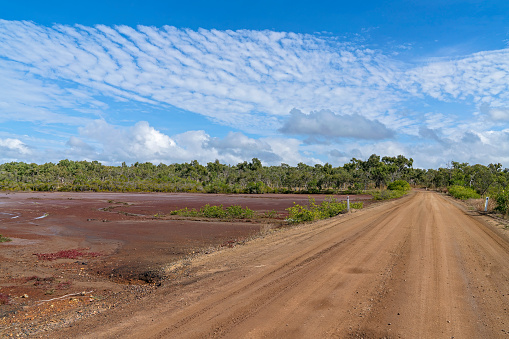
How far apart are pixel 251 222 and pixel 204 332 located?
18812 millimetres

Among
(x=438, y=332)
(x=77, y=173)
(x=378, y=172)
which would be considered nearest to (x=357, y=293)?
(x=438, y=332)

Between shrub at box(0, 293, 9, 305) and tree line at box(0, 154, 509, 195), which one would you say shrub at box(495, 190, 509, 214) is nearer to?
shrub at box(0, 293, 9, 305)

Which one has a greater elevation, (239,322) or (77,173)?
(77,173)

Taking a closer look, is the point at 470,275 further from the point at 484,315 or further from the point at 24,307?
the point at 24,307

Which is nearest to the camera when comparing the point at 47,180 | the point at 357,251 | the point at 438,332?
the point at 438,332

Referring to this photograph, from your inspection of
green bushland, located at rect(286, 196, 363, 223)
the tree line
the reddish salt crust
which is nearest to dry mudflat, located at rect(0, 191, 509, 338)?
the reddish salt crust

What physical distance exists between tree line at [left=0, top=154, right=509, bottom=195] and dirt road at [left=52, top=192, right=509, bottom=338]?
60615 millimetres

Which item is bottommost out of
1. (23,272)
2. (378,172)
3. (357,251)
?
(23,272)

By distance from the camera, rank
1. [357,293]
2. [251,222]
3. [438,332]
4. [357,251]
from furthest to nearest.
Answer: [251,222], [357,251], [357,293], [438,332]

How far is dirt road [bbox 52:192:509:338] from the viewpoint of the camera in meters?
4.43

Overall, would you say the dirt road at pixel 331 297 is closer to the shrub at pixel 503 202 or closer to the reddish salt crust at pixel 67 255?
the reddish salt crust at pixel 67 255

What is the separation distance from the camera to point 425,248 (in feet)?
31.1

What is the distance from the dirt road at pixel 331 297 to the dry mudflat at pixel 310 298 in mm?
17

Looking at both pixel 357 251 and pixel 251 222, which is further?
pixel 251 222
